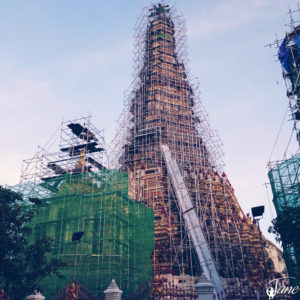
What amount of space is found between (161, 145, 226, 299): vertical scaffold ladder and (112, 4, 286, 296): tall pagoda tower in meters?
0.87

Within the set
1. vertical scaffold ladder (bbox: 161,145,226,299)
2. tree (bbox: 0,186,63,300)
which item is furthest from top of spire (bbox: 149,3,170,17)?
tree (bbox: 0,186,63,300)

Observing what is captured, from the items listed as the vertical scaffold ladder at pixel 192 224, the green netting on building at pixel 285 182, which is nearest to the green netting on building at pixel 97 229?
the vertical scaffold ladder at pixel 192 224

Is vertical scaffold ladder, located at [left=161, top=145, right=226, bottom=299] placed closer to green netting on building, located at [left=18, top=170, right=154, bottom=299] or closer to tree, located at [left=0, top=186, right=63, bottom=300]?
green netting on building, located at [left=18, top=170, right=154, bottom=299]

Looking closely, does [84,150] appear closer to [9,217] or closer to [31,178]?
[31,178]

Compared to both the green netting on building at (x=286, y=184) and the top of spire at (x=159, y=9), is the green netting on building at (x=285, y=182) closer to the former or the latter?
the green netting on building at (x=286, y=184)

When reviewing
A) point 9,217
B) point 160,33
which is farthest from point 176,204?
point 160,33

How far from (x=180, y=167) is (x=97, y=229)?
1476cm

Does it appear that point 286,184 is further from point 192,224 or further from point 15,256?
point 15,256

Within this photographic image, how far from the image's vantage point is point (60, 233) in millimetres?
25703

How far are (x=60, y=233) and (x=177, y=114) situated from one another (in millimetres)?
25097

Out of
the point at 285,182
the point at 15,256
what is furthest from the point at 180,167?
the point at 15,256

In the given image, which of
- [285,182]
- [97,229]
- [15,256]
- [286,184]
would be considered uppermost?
[285,182]

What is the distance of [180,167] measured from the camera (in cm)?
3778

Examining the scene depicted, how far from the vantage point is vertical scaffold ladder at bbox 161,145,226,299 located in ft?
90.9
